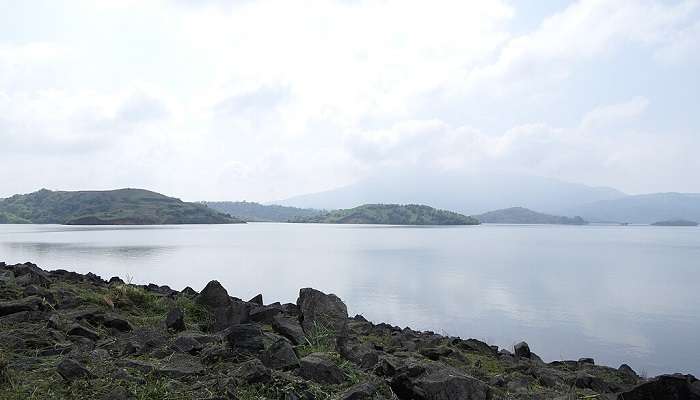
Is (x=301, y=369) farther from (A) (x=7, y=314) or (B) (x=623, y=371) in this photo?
(B) (x=623, y=371)

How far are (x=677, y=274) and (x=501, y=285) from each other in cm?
2743

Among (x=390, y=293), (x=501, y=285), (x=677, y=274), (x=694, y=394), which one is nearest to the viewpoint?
(x=694, y=394)

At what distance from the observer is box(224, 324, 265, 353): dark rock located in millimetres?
7109

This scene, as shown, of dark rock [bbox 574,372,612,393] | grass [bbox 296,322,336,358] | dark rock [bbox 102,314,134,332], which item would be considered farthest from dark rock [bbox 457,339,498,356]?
dark rock [bbox 102,314,134,332]

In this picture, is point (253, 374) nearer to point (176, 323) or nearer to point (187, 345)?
point (187, 345)

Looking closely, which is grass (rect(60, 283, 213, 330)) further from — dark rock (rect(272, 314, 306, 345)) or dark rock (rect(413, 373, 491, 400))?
dark rock (rect(413, 373, 491, 400))

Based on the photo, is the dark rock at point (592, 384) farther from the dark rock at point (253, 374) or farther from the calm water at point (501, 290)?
the calm water at point (501, 290)

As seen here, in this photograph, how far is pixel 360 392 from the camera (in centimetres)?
550

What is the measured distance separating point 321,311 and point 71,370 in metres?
5.38

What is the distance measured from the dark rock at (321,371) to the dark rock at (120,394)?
1.97m

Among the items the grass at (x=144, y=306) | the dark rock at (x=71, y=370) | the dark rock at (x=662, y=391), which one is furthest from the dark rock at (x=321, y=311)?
the dark rock at (x=662, y=391)

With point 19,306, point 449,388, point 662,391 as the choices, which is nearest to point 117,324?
point 19,306

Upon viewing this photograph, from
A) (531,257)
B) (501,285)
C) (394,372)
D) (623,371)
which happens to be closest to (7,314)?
(394,372)

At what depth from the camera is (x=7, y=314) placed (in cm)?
880
